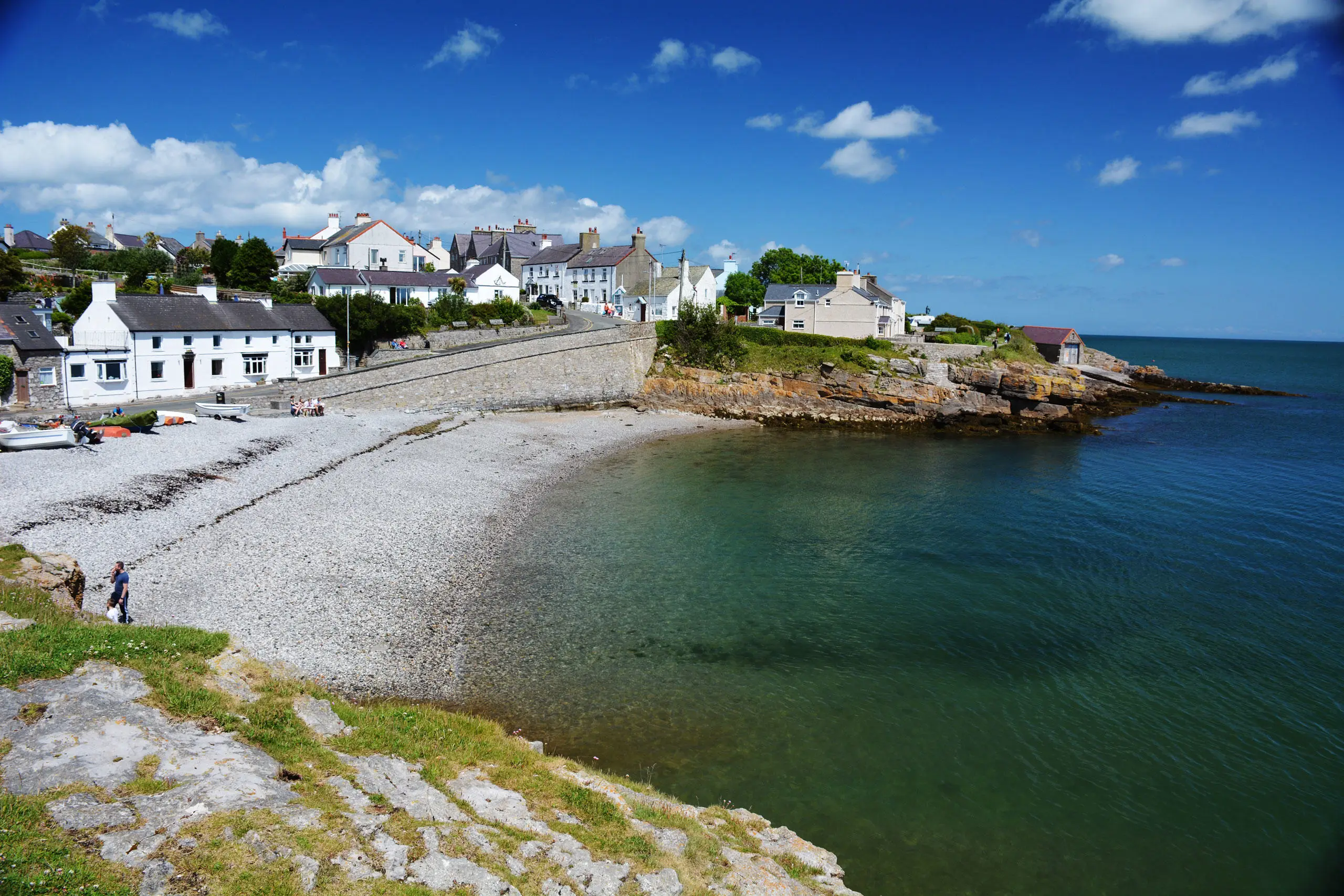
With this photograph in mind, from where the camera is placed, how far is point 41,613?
12625 millimetres

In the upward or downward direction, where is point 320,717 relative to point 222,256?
downward

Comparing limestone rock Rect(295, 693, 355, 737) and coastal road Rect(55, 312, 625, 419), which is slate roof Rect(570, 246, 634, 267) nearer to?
coastal road Rect(55, 312, 625, 419)

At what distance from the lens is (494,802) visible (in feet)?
33.8

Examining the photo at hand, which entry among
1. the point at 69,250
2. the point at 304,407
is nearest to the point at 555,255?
the point at 69,250

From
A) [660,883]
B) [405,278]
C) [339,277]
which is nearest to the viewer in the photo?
[660,883]

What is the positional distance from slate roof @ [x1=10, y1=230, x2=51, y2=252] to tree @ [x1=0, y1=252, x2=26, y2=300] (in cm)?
3409

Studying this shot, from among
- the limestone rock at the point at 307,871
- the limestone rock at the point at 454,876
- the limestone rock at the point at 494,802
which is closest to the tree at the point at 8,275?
the limestone rock at the point at 494,802

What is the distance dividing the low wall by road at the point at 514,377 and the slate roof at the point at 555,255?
26.0 m

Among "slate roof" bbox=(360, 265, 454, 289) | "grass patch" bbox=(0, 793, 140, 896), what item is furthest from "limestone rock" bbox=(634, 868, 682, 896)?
"slate roof" bbox=(360, 265, 454, 289)

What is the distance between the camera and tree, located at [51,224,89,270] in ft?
201

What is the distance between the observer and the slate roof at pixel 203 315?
125 ft

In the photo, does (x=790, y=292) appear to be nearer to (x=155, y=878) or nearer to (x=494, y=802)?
(x=494, y=802)

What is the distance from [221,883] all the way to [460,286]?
5823 cm

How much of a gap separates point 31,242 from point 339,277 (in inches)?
1869
